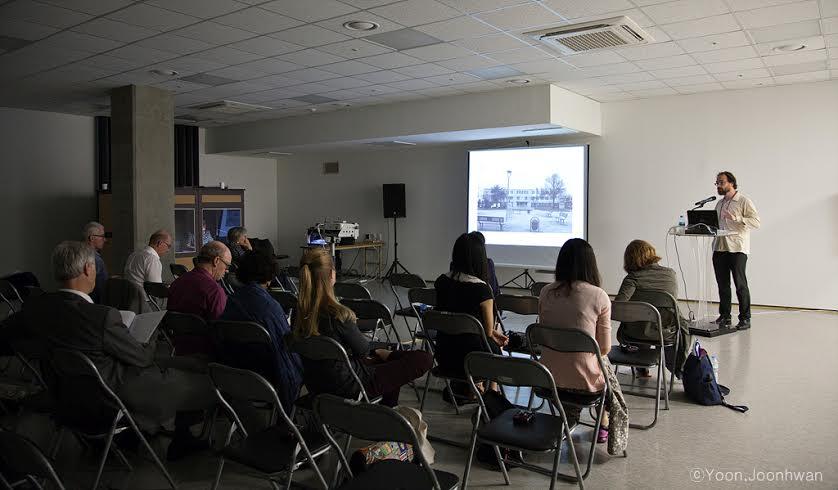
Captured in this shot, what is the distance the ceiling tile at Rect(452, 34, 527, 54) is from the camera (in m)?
5.95

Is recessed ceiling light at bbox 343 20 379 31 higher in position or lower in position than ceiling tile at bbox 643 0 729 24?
lower

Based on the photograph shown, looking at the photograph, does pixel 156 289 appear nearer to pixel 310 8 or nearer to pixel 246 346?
pixel 246 346

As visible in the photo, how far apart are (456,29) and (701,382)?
3.54 m

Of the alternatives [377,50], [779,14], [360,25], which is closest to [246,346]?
[360,25]

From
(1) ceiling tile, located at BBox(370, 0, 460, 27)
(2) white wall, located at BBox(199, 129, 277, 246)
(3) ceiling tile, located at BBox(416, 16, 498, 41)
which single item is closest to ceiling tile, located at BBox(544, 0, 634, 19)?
(3) ceiling tile, located at BBox(416, 16, 498, 41)

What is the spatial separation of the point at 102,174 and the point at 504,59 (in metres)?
7.58

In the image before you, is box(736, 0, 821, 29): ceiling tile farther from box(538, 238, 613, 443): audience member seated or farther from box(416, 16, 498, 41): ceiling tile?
box(538, 238, 613, 443): audience member seated

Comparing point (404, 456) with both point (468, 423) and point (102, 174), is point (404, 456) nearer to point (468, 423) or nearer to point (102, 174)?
point (468, 423)

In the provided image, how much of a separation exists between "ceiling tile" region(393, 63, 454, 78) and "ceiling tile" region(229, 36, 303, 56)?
54.9 inches

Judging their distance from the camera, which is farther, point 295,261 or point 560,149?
point 295,261

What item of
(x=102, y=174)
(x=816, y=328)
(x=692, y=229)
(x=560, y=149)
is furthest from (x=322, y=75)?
(x=816, y=328)

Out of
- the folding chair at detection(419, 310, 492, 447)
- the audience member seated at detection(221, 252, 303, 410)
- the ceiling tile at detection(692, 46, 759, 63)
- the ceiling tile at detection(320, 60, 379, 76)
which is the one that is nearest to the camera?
the audience member seated at detection(221, 252, 303, 410)

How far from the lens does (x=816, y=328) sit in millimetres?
7070

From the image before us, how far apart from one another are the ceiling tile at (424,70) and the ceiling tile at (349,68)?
1.11ft
